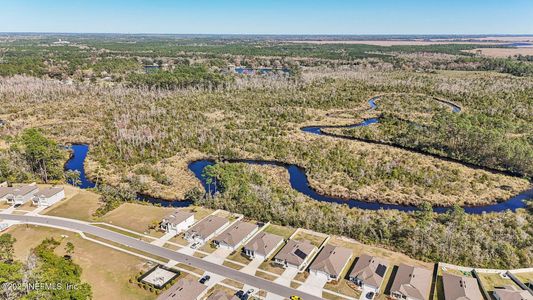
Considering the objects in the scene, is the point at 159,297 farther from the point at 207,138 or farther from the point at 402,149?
the point at 402,149

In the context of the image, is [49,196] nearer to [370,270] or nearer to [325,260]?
[325,260]

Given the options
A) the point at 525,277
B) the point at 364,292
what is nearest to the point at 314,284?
the point at 364,292

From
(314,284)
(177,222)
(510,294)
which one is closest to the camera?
(510,294)

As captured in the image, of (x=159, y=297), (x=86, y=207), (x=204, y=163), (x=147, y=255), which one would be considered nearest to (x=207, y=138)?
(x=204, y=163)

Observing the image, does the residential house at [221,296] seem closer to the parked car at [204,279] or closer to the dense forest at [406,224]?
the parked car at [204,279]

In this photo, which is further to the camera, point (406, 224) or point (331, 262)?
point (406, 224)

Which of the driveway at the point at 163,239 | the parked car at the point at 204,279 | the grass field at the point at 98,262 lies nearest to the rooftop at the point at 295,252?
the parked car at the point at 204,279
